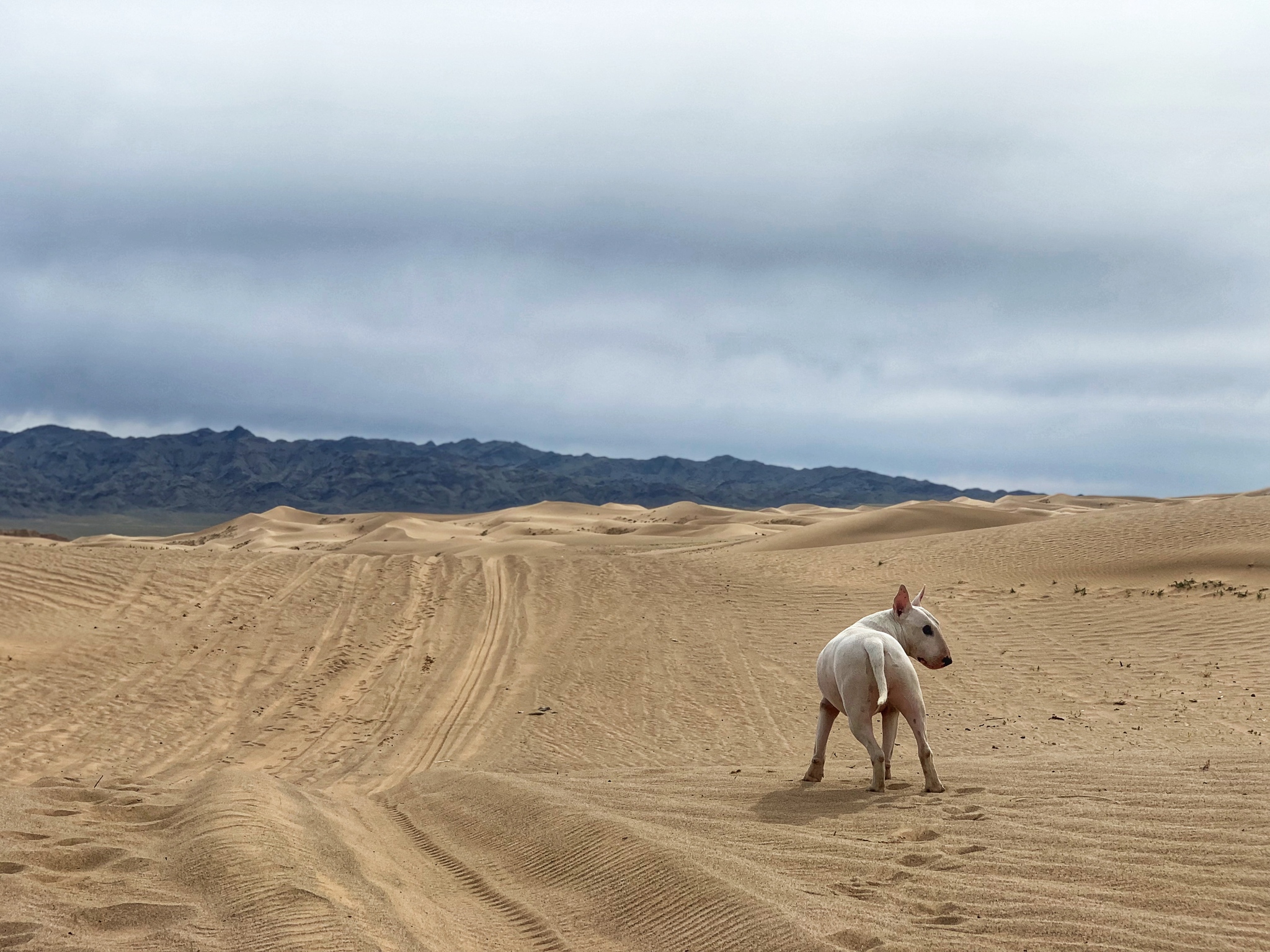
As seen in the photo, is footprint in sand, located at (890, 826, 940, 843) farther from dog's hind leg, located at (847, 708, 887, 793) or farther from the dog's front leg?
dog's hind leg, located at (847, 708, 887, 793)

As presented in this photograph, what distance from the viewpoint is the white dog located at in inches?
324

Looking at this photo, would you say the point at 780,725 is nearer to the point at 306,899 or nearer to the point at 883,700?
the point at 883,700

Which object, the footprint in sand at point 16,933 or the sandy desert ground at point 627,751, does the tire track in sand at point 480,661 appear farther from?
the footprint in sand at point 16,933

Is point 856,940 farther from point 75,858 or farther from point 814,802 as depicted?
point 75,858

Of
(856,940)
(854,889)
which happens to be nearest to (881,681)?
(854,889)

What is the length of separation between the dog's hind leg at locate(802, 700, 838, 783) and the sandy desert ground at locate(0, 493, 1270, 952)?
1.22ft

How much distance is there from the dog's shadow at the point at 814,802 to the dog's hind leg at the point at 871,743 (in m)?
0.10

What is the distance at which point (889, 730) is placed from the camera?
8797 mm

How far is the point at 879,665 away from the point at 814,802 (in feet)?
4.24

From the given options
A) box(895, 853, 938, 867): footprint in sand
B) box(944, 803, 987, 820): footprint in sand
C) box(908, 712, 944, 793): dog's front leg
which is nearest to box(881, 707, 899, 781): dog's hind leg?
box(908, 712, 944, 793): dog's front leg

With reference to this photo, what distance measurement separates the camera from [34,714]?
1374 centimetres

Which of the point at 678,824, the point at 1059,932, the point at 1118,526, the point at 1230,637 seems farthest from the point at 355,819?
the point at 1118,526

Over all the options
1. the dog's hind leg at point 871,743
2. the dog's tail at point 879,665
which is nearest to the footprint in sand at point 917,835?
the dog's hind leg at point 871,743

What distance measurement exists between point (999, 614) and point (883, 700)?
12.8 m
